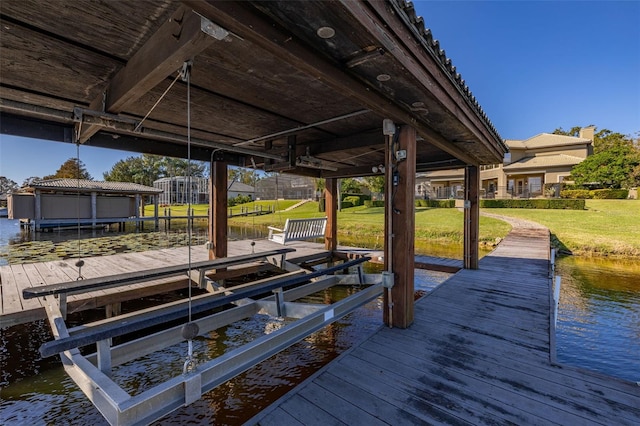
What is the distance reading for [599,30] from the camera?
16500 millimetres

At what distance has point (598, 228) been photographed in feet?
39.4

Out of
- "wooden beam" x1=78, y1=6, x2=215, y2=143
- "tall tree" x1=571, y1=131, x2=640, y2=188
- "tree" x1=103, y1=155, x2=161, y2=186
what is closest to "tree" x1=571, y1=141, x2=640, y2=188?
"tall tree" x1=571, y1=131, x2=640, y2=188

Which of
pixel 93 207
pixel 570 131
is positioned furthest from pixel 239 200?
pixel 570 131

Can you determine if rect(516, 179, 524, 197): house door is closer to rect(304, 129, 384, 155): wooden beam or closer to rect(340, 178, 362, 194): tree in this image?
rect(340, 178, 362, 194): tree

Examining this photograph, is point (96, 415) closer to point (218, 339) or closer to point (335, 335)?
point (218, 339)

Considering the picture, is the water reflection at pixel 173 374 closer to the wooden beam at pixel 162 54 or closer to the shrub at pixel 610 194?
the wooden beam at pixel 162 54

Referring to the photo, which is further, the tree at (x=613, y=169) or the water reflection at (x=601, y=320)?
the tree at (x=613, y=169)

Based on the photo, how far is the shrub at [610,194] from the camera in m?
18.6

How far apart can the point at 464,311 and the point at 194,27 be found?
14.0ft

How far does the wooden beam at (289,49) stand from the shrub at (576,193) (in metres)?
24.1

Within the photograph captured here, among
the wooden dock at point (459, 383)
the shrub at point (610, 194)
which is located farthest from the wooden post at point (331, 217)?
the shrub at point (610, 194)

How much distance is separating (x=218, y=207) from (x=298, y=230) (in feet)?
8.03

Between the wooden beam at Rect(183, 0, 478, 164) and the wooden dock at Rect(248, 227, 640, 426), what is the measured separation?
2.36 meters

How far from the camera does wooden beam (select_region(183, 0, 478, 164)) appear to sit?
4.48ft
